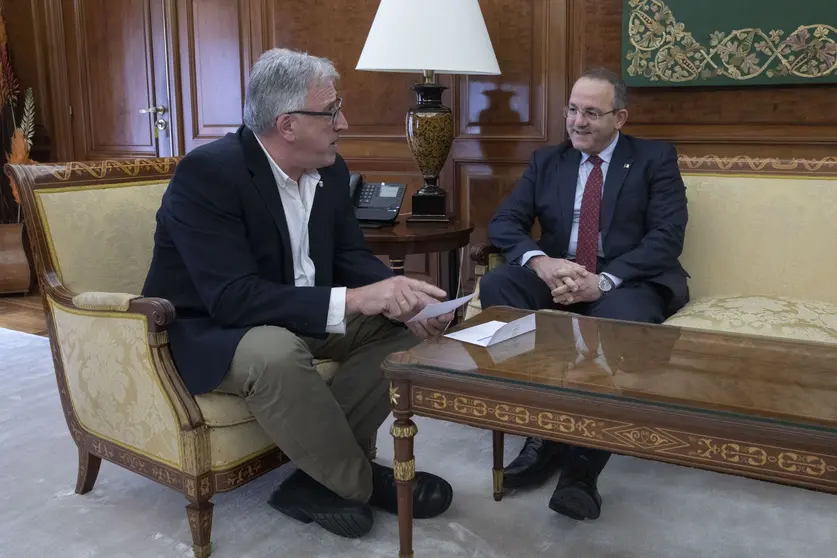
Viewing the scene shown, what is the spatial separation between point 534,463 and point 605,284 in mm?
623

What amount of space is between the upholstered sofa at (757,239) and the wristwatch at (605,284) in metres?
0.22

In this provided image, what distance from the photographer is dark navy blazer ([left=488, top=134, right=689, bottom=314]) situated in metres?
2.67

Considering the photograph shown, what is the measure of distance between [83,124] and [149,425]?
392 centimetres

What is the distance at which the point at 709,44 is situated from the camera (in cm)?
320

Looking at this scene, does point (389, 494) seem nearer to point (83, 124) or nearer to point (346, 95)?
point (346, 95)

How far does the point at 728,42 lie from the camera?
316 cm

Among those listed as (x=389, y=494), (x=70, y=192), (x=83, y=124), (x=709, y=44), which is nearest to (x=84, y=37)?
(x=83, y=124)

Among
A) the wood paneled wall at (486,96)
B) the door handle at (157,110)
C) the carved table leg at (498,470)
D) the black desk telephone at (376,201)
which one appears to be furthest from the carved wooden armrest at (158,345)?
the door handle at (157,110)

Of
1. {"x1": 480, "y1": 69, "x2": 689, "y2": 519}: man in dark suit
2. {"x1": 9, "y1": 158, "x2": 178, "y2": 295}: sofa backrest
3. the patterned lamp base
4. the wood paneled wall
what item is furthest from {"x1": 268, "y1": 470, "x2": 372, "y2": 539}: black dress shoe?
the wood paneled wall

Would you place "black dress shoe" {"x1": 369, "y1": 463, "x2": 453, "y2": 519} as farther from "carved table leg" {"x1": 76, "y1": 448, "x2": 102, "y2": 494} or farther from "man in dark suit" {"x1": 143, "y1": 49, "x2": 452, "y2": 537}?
"carved table leg" {"x1": 76, "y1": 448, "x2": 102, "y2": 494}

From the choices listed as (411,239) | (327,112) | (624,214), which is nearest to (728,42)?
(624,214)

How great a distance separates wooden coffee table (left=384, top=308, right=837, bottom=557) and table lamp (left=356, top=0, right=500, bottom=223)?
1.45 metres

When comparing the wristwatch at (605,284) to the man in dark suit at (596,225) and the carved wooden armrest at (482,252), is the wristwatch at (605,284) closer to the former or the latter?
the man in dark suit at (596,225)

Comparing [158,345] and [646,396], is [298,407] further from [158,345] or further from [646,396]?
[646,396]
